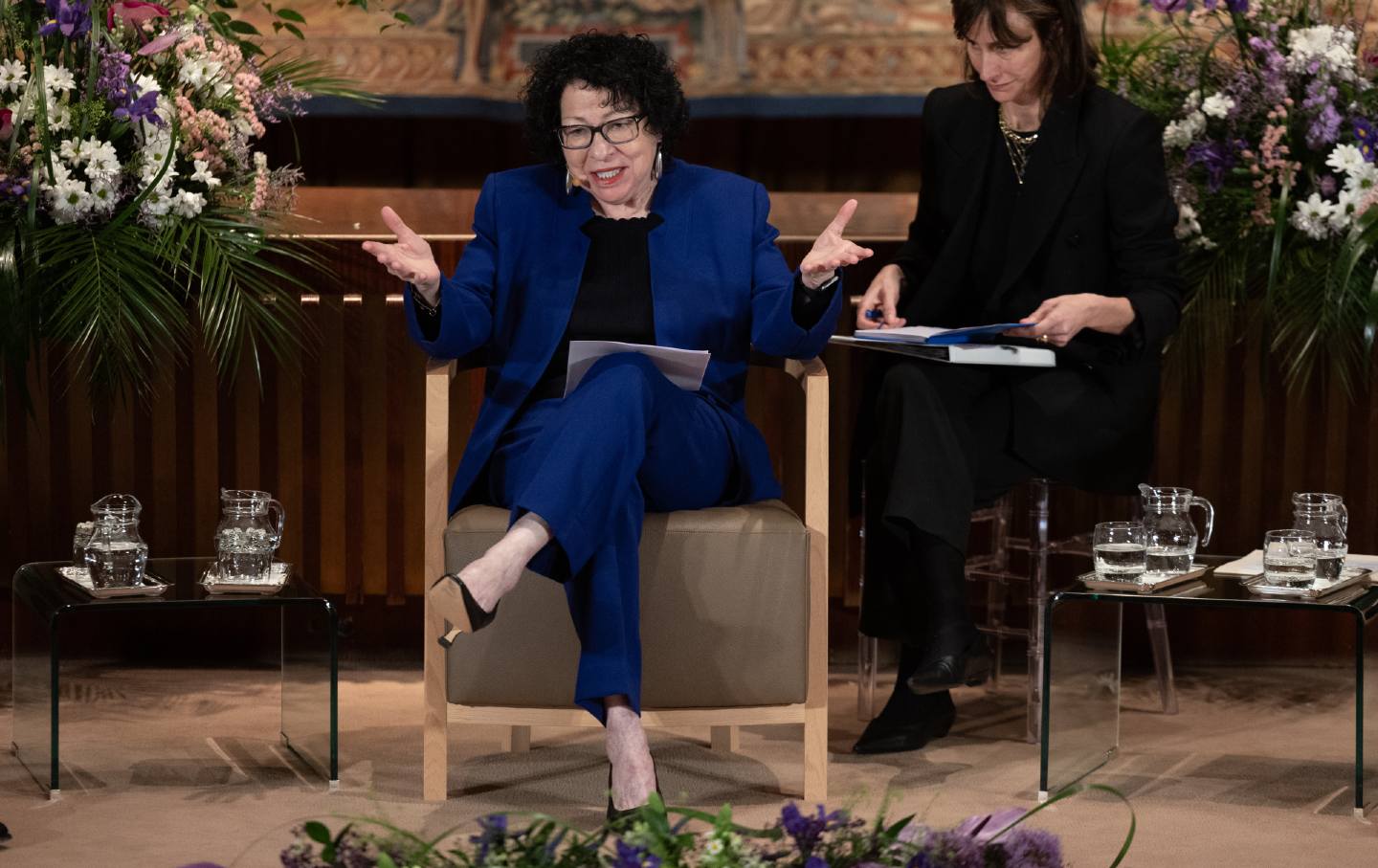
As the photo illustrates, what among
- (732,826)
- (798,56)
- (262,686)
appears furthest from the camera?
(798,56)

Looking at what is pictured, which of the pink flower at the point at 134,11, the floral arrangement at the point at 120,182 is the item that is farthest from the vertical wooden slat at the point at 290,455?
the pink flower at the point at 134,11

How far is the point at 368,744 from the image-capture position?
3.19 metres

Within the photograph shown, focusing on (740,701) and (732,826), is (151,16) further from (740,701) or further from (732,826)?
(732,826)

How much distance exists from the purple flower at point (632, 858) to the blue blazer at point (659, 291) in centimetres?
163

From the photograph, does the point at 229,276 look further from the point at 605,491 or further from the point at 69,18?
the point at 605,491

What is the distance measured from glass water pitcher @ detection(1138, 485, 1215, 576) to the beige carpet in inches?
14.3

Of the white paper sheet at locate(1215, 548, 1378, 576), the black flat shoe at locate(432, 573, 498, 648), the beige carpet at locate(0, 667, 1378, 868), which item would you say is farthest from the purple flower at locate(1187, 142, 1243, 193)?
the black flat shoe at locate(432, 573, 498, 648)

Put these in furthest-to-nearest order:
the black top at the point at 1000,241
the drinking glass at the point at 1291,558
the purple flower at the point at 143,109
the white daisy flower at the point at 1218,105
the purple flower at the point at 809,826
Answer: the white daisy flower at the point at 1218,105 → the black top at the point at 1000,241 → the purple flower at the point at 143,109 → the drinking glass at the point at 1291,558 → the purple flower at the point at 809,826

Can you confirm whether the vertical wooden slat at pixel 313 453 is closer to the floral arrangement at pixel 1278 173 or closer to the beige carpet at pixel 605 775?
the beige carpet at pixel 605 775

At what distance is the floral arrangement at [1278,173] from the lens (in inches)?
133

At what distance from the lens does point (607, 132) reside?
297cm

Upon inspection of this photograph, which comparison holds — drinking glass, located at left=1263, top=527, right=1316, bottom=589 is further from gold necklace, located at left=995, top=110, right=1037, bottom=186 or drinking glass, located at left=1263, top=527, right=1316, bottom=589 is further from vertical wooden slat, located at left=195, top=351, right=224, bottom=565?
vertical wooden slat, located at left=195, top=351, right=224, bottom=565

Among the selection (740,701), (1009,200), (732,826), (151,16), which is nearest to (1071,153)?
(1009,200)

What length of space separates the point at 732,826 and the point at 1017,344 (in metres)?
2.00
